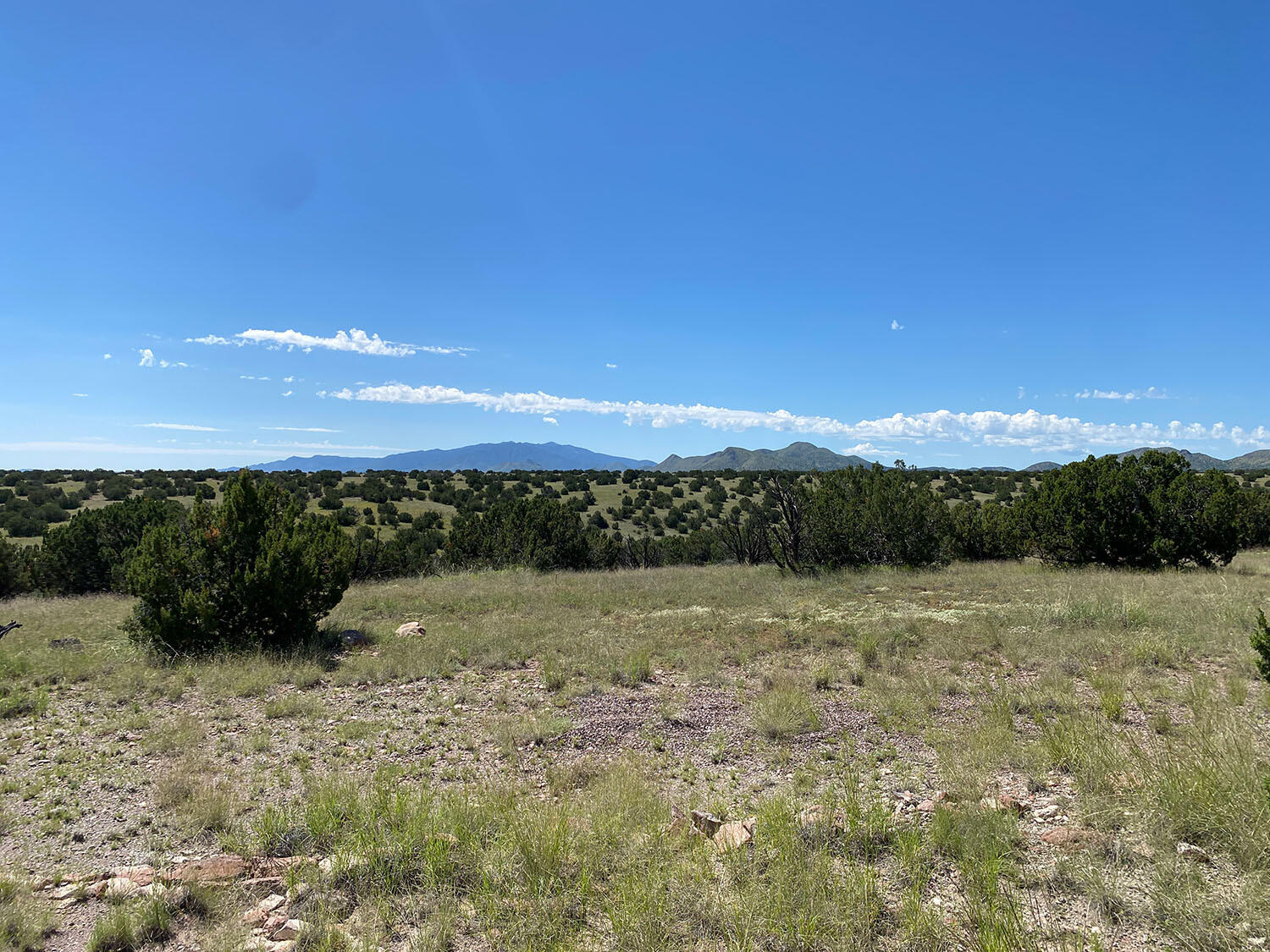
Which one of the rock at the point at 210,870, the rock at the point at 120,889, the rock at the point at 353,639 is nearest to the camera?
the rock at the point at 120,889

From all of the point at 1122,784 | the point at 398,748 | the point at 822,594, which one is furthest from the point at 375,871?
the point at 822,594

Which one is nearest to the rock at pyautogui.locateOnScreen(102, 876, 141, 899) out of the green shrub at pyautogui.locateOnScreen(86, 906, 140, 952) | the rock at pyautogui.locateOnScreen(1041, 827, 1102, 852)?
the green shrub at pyautogui.locateOnScreen(86, 906, 140, 952)

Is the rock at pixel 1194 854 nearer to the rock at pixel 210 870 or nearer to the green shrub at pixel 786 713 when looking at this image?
the green shrub at pixel 786 713

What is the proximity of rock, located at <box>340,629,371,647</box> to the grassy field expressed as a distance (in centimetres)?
75

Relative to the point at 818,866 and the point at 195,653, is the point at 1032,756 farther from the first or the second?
the point at 195,653

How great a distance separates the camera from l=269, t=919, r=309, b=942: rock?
3514 millimetres

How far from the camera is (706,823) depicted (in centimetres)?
465

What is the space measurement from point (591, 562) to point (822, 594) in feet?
46.4

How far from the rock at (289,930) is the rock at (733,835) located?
260 centimetres

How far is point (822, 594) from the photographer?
16109 mm

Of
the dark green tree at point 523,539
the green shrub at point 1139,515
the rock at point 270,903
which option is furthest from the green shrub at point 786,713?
the dark green tree at point 523,539

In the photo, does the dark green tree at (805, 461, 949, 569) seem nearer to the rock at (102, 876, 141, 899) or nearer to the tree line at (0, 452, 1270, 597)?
the tree line at (0, 452, 1270, 597)

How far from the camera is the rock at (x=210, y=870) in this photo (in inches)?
160

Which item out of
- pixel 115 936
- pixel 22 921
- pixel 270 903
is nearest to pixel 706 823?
pixel 270 903
